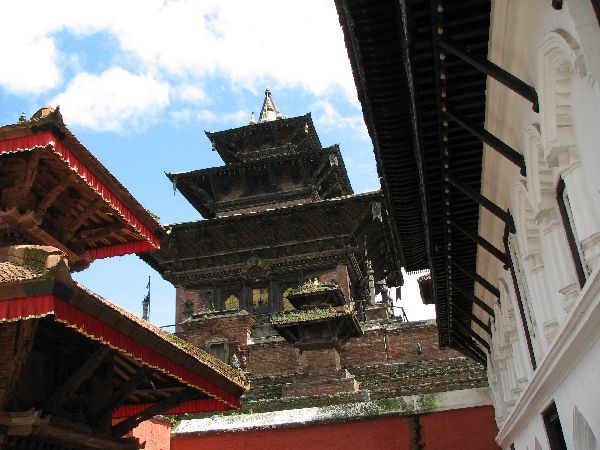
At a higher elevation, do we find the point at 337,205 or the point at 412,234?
the point at 337,205

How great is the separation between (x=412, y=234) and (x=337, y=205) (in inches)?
634

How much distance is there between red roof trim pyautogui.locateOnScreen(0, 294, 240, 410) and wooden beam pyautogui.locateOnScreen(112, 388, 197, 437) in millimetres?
693

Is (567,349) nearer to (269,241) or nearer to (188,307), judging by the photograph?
(269,241)

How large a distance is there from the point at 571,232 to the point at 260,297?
77.1 feet

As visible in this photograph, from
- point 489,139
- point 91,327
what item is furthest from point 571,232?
point 91,327

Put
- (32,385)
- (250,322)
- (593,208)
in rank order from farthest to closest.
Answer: (250,322) < (32,385) < (593,208)

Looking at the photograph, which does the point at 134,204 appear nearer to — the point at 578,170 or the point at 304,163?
the point at 578,170

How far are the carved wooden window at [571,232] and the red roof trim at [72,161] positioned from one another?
5.44 metres

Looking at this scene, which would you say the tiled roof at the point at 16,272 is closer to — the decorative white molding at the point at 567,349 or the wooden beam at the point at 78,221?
the wooden beam at the point at 78,221

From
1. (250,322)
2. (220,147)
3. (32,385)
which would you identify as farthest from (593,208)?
(220,147)

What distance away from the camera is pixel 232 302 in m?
28.6

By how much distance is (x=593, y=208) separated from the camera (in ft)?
15.9

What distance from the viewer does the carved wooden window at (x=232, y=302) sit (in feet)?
93.5

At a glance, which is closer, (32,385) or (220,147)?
(32,385)
